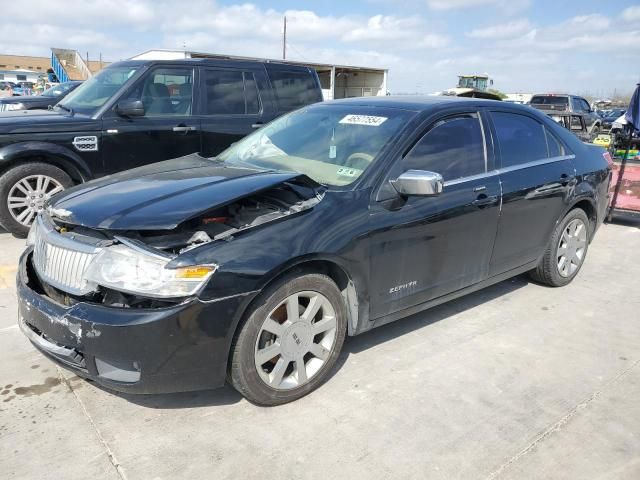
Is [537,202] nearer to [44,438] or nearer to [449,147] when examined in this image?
[449,147]

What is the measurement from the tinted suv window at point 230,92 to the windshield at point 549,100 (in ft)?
54.9

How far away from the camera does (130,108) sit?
576cm

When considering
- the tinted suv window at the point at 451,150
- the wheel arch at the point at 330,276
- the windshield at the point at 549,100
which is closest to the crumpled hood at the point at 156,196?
the wheel arch at the point at 330,276

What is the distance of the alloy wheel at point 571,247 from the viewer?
4.68 meters

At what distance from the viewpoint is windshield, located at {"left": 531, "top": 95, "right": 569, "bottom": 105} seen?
65.2 ft

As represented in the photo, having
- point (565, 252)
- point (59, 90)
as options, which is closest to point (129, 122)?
point (565, 252)

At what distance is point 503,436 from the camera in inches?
105

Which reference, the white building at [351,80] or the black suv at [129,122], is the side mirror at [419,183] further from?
the white building at [351,80]

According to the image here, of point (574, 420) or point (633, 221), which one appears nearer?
point (574, 420)

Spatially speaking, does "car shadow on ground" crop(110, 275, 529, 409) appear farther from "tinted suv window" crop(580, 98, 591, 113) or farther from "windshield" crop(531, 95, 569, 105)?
"tinted suv window" crop(580, 98, 591, 113)

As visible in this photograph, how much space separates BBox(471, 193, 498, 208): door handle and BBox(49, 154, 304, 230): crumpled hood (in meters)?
1.39

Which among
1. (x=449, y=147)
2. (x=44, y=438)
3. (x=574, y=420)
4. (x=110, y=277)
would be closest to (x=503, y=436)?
(x=574, y=420)

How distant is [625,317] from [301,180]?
3.05m

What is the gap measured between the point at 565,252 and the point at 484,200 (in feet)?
5.20
